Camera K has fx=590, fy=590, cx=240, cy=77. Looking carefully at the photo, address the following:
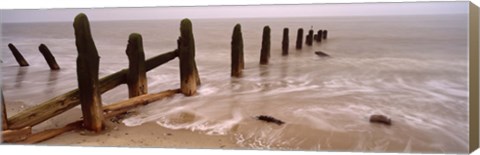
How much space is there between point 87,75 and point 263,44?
1.02 meters

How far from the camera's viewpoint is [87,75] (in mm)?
3369

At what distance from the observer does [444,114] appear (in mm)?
3020

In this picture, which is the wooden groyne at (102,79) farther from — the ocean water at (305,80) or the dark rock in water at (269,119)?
the dark rock in water at (269,119)

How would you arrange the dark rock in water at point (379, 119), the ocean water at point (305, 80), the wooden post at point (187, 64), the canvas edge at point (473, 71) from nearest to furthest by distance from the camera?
the canvas edge at point (473, 71), the ocean water at point (305, 80), the dark rock in water at point (379, 119), the wooden post at point (187, 64)

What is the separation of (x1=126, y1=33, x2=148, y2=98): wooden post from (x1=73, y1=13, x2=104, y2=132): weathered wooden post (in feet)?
0.73

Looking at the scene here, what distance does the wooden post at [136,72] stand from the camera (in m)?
3.53

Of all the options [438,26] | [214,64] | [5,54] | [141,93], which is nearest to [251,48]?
[214,64]

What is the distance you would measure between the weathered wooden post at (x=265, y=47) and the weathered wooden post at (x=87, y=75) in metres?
0.94

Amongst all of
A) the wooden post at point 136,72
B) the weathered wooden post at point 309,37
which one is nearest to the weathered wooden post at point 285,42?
the weathered wooden post at point 309,37

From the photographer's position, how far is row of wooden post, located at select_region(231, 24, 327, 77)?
3309mm

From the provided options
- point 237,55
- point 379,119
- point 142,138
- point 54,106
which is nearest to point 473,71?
point 379,119

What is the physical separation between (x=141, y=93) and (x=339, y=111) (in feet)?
3.92

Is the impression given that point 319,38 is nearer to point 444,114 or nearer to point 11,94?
point 444,114

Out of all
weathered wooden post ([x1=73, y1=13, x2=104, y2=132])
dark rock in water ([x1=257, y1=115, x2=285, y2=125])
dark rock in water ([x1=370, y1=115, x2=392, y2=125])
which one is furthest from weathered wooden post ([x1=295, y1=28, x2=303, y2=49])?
weathered wooden post ([x1=73, y1=13, x2=104, y2=132])
